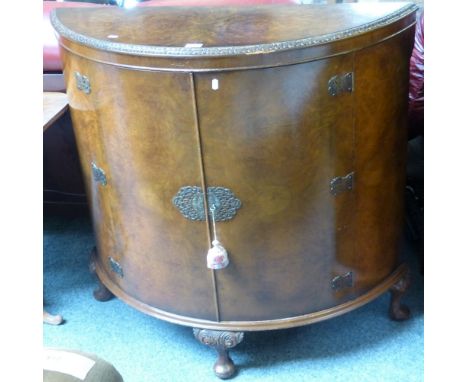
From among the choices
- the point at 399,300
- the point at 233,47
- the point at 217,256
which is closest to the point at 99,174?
the point at 217,256

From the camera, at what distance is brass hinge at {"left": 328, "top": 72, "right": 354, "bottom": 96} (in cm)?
107

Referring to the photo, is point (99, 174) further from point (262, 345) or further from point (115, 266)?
point (262, 345)

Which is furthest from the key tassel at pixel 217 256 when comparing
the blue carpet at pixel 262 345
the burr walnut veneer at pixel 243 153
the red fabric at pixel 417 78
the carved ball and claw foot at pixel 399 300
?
the red fabric at pixel 417 78

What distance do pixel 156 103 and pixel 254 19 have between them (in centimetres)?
32

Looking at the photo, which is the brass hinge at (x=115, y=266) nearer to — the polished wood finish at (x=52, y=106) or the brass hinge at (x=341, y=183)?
the polished wood finish at (x=52, y=106)

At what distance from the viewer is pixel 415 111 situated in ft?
5.28

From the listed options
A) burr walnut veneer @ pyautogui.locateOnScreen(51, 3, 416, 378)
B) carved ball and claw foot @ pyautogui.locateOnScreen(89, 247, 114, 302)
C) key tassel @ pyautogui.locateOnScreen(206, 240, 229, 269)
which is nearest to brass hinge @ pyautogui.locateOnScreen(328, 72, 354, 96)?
burr walnut veneer @ pyautogui.locateOnScreen(51, 3, 416, 378)

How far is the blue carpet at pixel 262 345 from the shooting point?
1378mm

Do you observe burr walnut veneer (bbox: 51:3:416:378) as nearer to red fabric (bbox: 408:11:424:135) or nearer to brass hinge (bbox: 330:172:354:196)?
brass hinge (bbox: 330:172:354:196)

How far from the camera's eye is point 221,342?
131cm

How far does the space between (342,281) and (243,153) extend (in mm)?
415

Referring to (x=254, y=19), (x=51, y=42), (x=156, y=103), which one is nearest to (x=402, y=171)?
(x=254, y=19)

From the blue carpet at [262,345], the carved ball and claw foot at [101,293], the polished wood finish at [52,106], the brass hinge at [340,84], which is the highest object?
the brass hinge at [340,84]

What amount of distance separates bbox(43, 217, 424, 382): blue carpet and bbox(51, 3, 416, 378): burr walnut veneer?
0.11m
